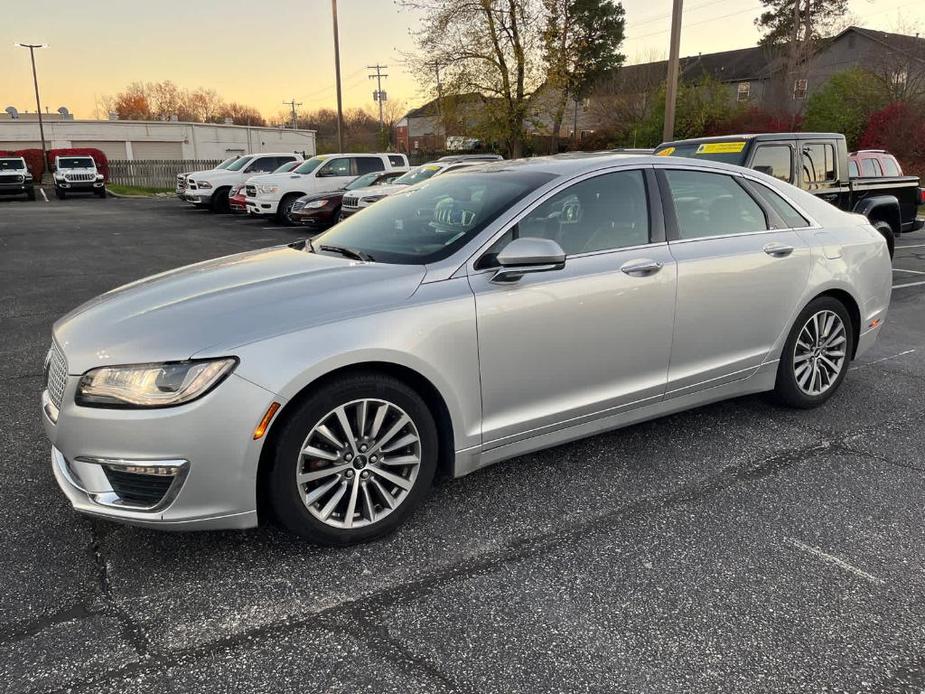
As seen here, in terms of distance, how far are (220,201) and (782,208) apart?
65.7 ft

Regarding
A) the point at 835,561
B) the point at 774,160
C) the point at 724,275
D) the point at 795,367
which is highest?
the point at 774,160

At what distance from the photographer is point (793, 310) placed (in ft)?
13.7

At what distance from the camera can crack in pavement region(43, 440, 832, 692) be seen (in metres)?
2.26

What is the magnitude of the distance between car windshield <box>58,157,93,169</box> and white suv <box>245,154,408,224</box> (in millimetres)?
16244

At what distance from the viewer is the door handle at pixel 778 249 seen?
13.2 feet

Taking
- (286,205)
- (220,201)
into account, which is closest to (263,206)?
(286,205)

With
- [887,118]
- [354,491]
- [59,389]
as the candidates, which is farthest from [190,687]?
[887,118]

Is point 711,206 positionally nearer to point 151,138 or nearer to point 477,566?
point 477,566

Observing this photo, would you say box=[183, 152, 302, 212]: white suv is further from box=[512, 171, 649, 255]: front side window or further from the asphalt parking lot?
box=[512, 171, 649, 255]: front side window

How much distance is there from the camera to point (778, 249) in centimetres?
405

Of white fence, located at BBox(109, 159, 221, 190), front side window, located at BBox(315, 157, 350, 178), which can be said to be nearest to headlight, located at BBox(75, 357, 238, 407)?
front side window, located at BBox(315, 157, 350, 178)

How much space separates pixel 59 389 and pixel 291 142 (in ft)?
234

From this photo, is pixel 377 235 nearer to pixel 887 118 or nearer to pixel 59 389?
pixel 59 389

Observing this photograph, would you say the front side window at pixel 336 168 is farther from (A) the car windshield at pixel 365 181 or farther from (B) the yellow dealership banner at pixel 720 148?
(B) the yellow dealership banner at pixel 720 148
